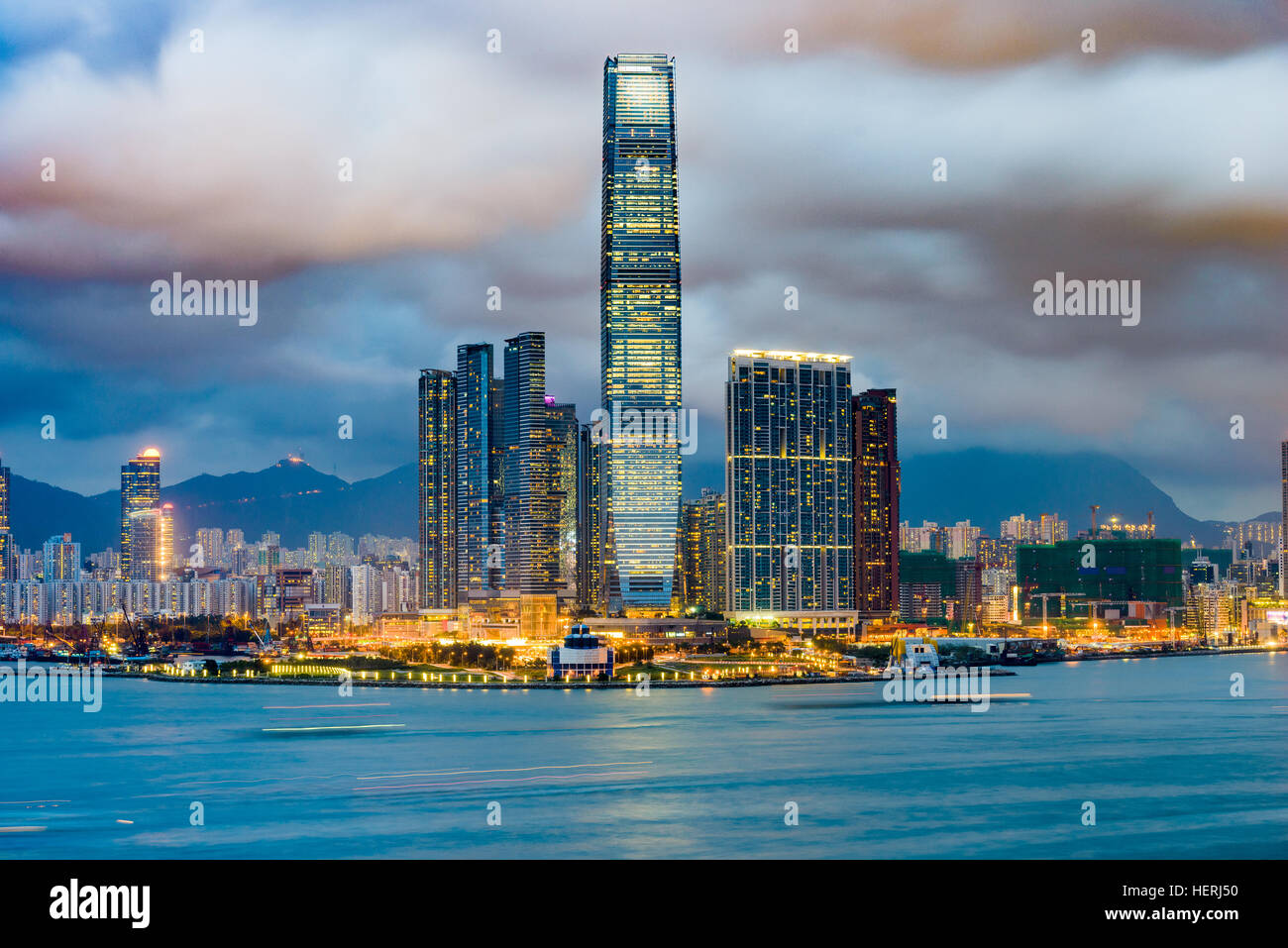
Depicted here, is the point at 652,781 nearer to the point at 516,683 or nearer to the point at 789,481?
the point at 516,683

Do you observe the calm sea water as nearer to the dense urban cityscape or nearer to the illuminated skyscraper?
the dense urban cityscape

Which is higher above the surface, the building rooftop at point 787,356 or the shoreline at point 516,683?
the building rooftop at point 787,356

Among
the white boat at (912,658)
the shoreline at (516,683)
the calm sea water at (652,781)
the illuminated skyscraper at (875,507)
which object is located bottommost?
the shoreline at (516,683)

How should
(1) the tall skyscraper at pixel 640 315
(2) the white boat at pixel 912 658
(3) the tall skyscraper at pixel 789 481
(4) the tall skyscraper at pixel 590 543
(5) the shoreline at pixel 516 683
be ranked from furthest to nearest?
1. (4) the tall skyscraper at pixel 590 543
2. (3) the tall skyscraper at pixel 789 481
3. (1) the tall skyscraper at pixel 640 315
4. (2) the white boat at pixel 912 658
5. (5) the shoreline at pixel 516 683

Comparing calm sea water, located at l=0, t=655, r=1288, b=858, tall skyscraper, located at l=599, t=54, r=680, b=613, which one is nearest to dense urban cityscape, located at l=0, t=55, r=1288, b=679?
tall skyscraper, located at l=599, t=54, r=680, b=613

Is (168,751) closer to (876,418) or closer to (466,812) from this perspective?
(466,812)

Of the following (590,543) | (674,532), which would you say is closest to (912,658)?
(674,532)

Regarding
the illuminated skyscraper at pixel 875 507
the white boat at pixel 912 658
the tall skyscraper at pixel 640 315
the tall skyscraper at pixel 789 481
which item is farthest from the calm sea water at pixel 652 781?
the illuminated skyscraper at pixel 875 507

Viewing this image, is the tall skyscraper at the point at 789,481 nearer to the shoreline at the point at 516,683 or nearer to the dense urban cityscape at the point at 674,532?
the dense urban cityscape at the point at 674,532
